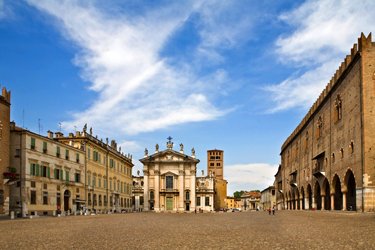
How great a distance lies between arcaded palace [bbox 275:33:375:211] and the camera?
31984 millimetres

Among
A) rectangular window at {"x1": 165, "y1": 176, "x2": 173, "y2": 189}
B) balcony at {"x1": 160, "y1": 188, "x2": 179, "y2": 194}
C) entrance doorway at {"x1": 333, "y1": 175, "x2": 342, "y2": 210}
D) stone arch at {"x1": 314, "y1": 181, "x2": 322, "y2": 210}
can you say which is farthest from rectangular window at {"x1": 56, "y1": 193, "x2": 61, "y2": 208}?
rectangular window at {"x1": 165, "y1": 176, "x2": 173, "y2": 189}

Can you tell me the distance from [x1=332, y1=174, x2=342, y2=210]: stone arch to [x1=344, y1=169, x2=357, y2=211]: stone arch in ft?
6.04

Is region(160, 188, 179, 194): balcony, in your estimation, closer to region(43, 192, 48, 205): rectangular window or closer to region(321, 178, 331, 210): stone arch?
region(321, 178, 331, 210): stone arch

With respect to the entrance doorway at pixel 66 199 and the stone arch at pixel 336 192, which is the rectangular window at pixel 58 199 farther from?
the stone arch at pixel 336 192

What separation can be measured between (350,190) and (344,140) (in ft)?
16.6

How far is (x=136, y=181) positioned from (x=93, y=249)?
99839 mm

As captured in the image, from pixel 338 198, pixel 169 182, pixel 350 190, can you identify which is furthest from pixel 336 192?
pixel 169 182

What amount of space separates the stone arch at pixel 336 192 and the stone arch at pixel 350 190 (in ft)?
6.04

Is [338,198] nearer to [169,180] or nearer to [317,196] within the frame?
[317,196]

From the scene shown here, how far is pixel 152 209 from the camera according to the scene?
3337 inches

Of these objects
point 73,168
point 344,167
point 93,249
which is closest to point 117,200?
point 73,168

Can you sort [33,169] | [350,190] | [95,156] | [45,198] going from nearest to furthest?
[350,190] < [33,169] < [45,198] < [95,156]

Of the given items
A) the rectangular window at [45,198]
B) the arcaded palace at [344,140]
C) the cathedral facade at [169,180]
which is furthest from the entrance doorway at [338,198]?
the cathedral facade at [169,180]

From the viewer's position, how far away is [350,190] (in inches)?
1558
